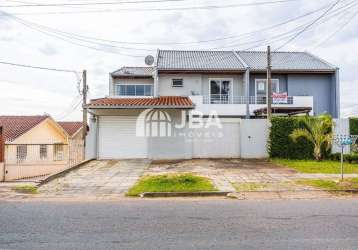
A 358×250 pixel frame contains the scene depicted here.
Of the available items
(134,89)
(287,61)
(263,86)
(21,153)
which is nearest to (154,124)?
(134,89)

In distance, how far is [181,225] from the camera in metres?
6.58

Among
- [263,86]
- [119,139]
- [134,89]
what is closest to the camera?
[119,139]

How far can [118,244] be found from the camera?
213 inches

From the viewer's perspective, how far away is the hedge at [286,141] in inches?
736

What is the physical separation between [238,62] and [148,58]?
23.5ft

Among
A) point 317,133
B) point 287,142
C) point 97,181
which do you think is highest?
point 317,133

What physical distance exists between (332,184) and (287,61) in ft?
65.1

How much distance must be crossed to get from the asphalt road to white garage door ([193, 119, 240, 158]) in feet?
34.3

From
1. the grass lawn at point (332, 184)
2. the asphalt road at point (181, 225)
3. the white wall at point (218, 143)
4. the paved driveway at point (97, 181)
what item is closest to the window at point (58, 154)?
the paved driveway at point (97, 181)

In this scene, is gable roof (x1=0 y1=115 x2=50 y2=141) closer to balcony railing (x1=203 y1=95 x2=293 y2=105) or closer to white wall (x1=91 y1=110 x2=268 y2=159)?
white wall (x1=91 y1=110 x2=268 y2=159)

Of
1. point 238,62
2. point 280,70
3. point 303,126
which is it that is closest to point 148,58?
point 238,62

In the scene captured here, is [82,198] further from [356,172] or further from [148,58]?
[148,58]

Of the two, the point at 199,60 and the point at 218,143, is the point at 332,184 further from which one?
the point at 199,60

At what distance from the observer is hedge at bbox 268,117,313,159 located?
1870 cm
